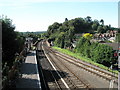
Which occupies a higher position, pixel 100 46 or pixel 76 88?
pixel 100 46

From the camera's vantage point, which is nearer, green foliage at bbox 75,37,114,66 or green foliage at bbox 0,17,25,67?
green foliage at bbox 0,17,25,67

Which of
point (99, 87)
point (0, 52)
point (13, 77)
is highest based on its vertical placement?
point (0, 52)

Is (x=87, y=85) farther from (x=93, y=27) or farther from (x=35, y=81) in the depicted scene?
(x=93, y=27)

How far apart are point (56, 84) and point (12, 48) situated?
17.2 ft

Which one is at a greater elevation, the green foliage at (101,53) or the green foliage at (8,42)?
the green foliage at (8,42)

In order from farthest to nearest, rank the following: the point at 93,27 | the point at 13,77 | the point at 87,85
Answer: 1. the point at 93,27
2. the point at 87,85
3. the point at 13,77

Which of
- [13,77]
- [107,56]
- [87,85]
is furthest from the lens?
[107,56]

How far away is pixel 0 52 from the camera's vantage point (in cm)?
1284

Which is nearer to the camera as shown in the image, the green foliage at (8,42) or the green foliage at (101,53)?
the green foliage at (8,42)

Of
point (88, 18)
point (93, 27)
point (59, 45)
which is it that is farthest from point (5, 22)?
point (88, 18)

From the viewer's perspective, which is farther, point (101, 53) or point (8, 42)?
point (101, 53)

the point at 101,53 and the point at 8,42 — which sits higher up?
the point at 8,42

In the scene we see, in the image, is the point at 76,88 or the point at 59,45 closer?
the point at 76,88

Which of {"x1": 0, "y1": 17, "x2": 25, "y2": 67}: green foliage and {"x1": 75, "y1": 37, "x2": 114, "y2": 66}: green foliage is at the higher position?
{"x1": 0, "y1": 17, "x2": 25, "y2": 67}: green foliage
